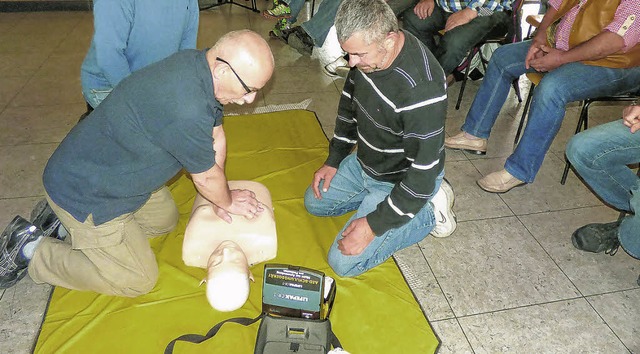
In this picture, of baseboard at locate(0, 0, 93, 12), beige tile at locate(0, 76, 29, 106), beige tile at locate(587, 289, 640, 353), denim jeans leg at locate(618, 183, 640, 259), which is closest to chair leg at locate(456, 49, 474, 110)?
denim jeans leg at locate(618, 183, 640, 259)

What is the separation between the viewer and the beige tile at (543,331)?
6.47 ft

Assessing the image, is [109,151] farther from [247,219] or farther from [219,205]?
[247,219]

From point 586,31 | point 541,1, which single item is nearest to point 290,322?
point 586,31

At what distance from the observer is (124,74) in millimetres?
2170

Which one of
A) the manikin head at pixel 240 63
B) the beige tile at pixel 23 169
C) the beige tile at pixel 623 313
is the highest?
the manikin head at pixel 240 63

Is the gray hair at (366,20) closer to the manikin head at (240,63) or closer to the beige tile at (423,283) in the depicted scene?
the manikin head at (240,63)

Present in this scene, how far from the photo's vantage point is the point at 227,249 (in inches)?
79.6

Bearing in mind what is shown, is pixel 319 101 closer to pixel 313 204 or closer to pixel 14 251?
pixel 313 204

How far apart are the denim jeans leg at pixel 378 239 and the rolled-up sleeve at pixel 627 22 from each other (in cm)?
123

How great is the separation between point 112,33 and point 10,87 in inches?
89.9

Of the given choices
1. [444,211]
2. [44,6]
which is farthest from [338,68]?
[44,6]

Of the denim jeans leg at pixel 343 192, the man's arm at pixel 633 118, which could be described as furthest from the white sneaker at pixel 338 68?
the man's arm at pixel 633 118

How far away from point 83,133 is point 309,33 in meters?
2.92

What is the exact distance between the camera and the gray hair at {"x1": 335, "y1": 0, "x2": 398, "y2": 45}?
1598 mm
